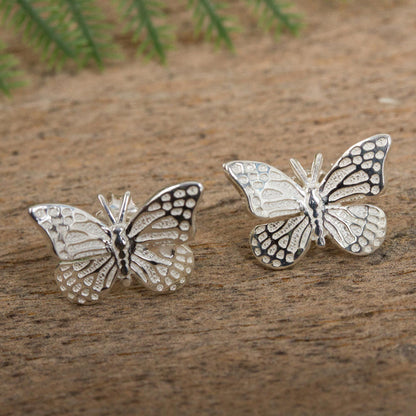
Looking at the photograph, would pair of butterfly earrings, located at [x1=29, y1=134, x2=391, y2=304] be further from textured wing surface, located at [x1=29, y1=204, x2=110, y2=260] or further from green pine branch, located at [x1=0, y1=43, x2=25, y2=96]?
green pine branch, located at [x1=0, y1=43, x2=25, y2=96]

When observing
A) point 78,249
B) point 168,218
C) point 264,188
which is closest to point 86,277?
point 78,249

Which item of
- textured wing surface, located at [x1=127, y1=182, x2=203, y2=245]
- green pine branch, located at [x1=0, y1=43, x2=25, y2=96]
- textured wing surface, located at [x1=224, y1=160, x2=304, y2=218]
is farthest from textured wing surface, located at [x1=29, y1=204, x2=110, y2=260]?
green pine branch, located at [x1=0, y1=43, x2=25, y2=96]

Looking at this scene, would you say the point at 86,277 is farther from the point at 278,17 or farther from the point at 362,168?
the point at 278,17

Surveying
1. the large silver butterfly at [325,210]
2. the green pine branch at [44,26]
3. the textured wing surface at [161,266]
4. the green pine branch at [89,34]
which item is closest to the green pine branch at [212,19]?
the green pine branch at [89,34]

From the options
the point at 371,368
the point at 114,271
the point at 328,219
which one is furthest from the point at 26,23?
the point at 371,368

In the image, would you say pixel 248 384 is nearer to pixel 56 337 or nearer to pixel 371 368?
pixel 371 368

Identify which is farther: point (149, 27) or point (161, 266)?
point (149, 27)

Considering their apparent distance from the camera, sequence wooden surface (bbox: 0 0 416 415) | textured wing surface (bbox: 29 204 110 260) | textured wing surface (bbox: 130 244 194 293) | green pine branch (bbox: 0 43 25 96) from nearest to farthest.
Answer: wooden surface (bbox: 0 0 416 415) → textured wing surface (bbox: 29 204 110 260) → textured wing surface (bbox: 130 244 194 293) → green pine branch (bbox: 0 43 25 96)
